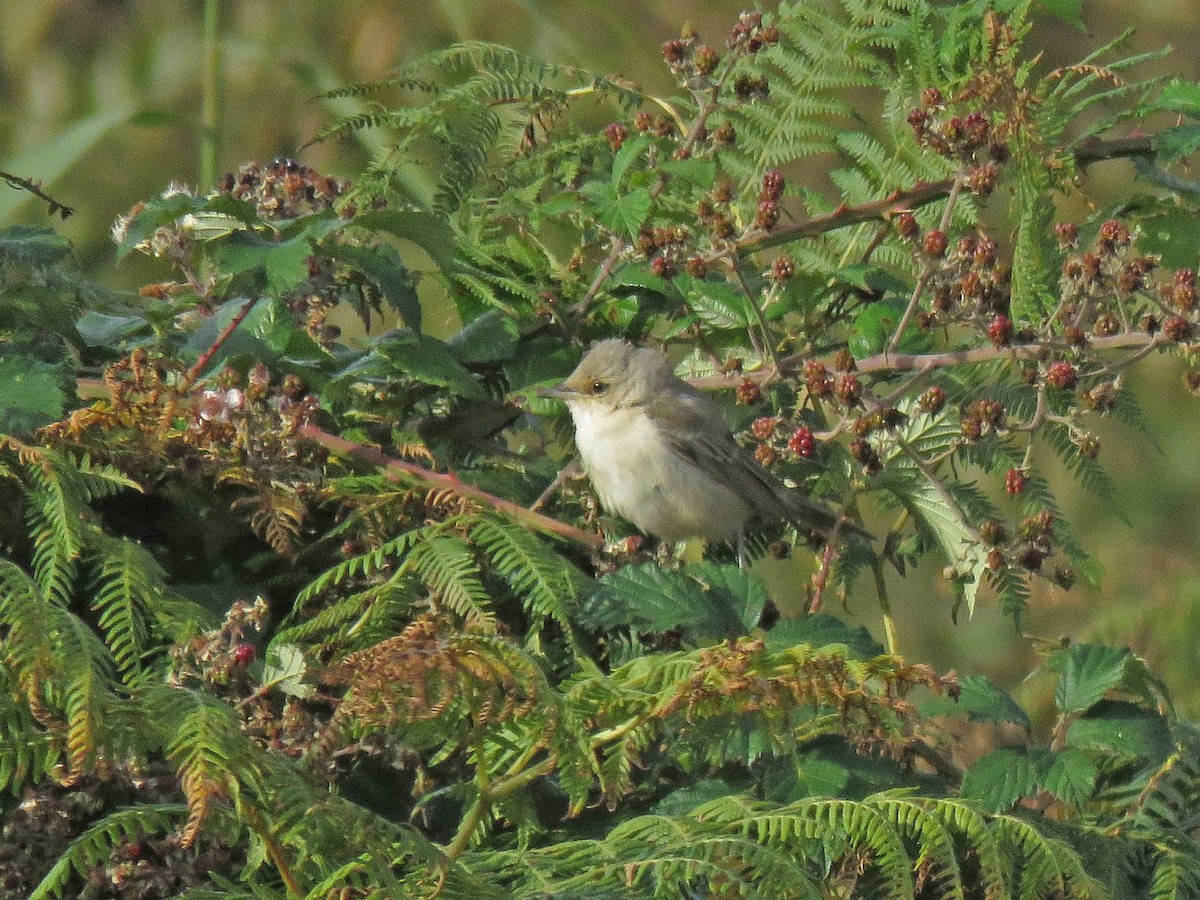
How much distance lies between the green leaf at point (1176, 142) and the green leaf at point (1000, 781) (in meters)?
1.16

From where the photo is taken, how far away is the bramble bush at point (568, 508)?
190 cm

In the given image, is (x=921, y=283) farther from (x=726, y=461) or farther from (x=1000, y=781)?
(x=726, y=461)

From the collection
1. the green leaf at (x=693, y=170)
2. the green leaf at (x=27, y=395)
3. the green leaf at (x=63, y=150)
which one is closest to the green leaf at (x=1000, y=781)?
the green leaf at (x=693, y=170)

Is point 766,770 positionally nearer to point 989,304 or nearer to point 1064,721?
point 1064,721

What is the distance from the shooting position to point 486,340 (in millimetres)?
3086

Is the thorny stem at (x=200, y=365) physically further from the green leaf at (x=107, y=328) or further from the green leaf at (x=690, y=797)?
the green leaf at (x=690, y=797)

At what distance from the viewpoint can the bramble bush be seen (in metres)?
1.90

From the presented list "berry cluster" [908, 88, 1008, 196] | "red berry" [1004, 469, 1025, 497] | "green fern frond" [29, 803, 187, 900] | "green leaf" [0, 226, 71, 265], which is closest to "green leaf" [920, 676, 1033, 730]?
"red berry" [1004, 469, 1025, 497]

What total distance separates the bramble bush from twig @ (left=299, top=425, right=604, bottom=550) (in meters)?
0.01

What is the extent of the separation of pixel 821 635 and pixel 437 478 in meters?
0.68

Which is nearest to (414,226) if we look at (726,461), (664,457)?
(726,461)

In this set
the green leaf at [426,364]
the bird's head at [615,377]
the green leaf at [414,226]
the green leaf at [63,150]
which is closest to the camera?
the green leaf at [414,226]

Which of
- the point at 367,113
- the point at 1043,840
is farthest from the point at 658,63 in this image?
the point at 1043,840

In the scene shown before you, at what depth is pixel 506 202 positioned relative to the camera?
3.25m
